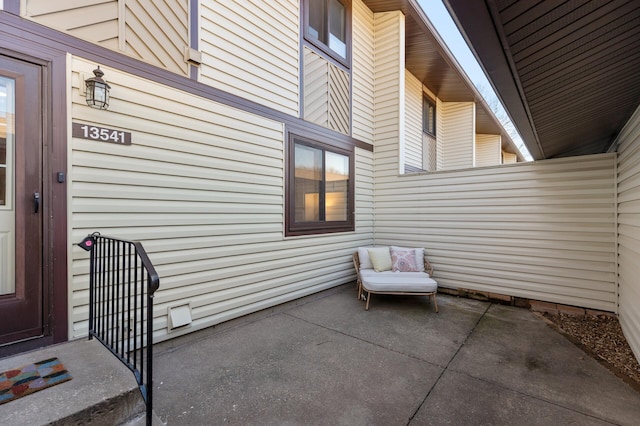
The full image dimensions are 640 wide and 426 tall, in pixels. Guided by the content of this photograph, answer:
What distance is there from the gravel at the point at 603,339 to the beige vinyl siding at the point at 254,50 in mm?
4484

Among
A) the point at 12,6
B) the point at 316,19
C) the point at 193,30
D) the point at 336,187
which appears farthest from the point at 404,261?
the point at 12,6

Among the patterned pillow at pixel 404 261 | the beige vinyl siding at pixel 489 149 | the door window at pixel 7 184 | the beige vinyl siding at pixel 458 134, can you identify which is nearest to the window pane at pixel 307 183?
the patterned pillow at pixel 404 261

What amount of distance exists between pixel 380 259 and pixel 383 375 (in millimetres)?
2371

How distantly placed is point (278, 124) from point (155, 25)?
1685 mm

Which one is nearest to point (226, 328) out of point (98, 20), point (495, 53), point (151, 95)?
point (151, 95)

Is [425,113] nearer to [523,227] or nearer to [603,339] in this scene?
[523,227]

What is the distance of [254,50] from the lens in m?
3.64

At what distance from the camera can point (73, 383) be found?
5.41ft

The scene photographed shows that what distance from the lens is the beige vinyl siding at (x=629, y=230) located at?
2.71 m

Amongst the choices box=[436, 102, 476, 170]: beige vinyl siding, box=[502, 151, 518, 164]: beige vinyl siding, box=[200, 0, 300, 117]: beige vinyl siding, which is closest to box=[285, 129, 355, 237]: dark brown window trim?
box=[200, 0, 300, 117]: beige vinyl siding

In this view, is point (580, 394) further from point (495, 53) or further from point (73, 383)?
point (73, 383)

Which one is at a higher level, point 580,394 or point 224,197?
point 224,197

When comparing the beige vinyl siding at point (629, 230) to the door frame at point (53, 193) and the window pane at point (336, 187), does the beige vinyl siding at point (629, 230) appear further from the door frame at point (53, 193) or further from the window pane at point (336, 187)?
the door frame at point (53, 193)

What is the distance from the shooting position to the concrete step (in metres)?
1.39
